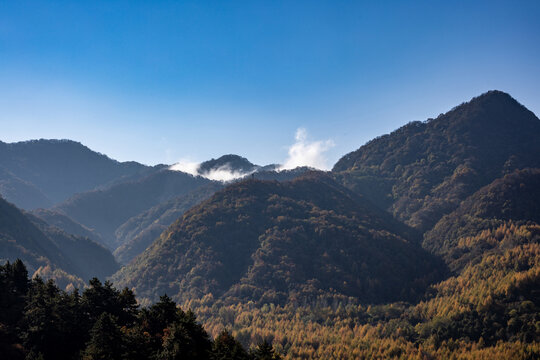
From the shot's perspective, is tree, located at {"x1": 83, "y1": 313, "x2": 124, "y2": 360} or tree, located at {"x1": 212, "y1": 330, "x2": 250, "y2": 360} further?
tree, located at {"x1": 83, "y1": 313, "x2": 124, "y2": 360}

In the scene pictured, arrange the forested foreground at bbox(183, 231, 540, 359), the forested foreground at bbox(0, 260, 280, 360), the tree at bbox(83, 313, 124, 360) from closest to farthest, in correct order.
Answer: the forested foreground at bbox(0, 260, 280, 360), the tree at bbox(83, 313, 124, 360), the forested foreground at bbox(183, 231, 540, 359)

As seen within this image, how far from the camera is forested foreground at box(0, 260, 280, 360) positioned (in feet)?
217

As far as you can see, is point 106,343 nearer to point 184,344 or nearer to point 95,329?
point 95,329

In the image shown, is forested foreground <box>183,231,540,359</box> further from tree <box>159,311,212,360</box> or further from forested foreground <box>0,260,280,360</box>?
tree <box>159,311,212,360</box>

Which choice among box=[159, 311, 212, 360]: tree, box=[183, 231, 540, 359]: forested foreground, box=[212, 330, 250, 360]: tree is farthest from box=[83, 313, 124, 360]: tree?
box=[183, 231, 540, 359]: forested foreground

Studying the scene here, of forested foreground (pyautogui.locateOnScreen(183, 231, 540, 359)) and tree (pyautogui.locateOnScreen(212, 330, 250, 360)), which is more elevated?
tree (pyautogui.locateOnScreen(212, 330, 250, 360))

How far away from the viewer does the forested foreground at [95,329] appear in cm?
6603

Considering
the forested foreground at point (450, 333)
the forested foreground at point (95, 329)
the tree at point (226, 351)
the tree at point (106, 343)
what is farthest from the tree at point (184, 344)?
the forested foreground at point (450, 333)

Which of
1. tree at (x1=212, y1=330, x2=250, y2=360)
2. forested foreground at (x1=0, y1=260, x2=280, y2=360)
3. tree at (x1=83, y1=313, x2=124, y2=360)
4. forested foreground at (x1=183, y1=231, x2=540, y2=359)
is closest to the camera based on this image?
tree at (x1=212, y1=330, x2=250, y2=360)

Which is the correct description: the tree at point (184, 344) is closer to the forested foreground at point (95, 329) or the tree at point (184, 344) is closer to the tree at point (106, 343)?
the forested foreground at point (95, 329)

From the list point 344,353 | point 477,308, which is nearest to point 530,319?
point 477,308

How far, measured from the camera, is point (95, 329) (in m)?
70.9

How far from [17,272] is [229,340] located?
60.2 meters

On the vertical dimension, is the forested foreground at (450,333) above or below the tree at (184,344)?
below
